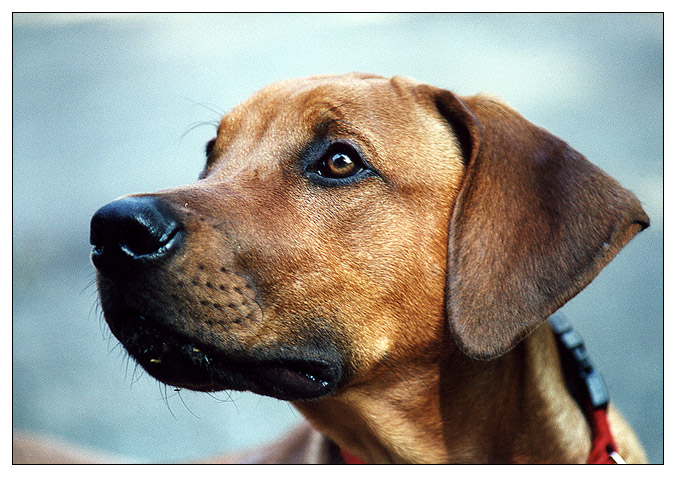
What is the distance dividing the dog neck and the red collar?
4 centimetres

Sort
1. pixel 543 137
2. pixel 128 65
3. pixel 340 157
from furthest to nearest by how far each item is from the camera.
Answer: pixel 128 65, pixel 543 137, pixel 340 157

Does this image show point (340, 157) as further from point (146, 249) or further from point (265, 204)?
point (146, 249)

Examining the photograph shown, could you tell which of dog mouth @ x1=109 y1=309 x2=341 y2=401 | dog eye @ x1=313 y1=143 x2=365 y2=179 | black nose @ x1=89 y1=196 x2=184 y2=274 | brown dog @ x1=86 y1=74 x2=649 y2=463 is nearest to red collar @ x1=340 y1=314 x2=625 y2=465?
brown dog @ x1=86 y1=74 x2=649 y2=463

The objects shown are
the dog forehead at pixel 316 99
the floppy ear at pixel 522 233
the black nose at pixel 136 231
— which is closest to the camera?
the black nose at pixel 136 231

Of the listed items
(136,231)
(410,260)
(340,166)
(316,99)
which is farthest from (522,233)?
(136,231)

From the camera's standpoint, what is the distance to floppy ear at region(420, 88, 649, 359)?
91.4 inches

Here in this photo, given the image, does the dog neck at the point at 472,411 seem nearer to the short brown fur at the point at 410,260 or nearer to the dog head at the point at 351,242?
the short brown fur at the point at 410,260

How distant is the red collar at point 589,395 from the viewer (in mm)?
2650

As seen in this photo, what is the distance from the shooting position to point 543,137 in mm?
2586

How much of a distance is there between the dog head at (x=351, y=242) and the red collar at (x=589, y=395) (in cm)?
52

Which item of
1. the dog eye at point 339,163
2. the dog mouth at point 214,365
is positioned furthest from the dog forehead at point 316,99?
the dog mouth at point 214,365

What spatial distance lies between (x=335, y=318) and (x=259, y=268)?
1.03ft

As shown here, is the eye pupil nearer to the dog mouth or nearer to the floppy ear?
the floppy ear

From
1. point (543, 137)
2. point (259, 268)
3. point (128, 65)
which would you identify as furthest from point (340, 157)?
point (128, 65)
